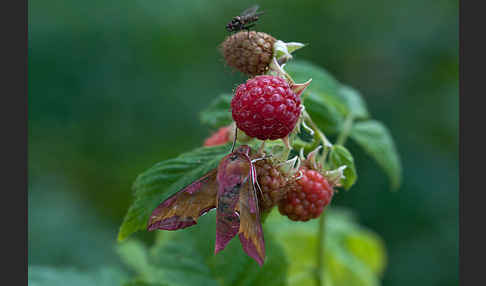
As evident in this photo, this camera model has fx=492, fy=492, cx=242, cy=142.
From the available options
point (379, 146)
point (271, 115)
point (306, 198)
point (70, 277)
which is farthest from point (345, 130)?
point (70, 277)

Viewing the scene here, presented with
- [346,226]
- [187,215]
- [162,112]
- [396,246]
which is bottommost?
[396,246]

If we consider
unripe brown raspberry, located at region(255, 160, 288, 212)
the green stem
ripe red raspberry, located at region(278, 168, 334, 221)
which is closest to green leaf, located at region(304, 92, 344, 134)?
the green stem

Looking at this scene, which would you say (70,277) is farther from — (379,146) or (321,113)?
(379,146)

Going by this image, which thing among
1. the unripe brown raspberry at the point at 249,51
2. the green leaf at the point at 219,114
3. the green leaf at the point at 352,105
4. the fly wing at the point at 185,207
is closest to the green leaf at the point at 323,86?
the green leaf at the point at 352,105

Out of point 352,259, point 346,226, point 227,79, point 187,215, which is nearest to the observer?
point 187,215

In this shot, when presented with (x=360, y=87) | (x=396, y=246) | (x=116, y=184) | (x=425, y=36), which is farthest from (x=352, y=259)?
(x=425, y=36)

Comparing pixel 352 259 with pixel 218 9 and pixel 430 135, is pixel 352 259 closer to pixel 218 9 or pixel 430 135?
pixel 430 135

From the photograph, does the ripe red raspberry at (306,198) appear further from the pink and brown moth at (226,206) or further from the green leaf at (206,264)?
the green leaf at (206,264)
